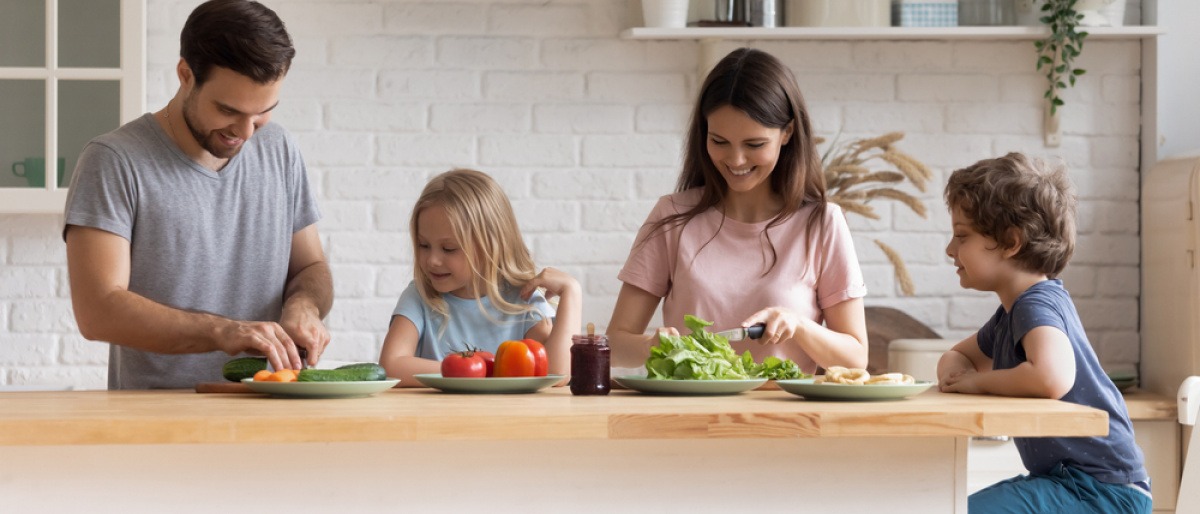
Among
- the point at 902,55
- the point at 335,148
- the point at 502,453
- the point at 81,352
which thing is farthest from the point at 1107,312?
the point at 81,352

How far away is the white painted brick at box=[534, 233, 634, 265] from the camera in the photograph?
3.37 meters

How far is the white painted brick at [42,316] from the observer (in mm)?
3305

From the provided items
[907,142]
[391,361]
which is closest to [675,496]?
[391,361]

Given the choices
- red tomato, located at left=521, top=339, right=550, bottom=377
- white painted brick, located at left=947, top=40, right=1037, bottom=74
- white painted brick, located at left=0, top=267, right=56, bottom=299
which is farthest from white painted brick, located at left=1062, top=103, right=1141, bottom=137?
white painted brick, located at left=0, top=267, right=56, bottom=299

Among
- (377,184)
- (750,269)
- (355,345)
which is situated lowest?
(355,345)

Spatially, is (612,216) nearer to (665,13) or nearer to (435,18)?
(665,13)

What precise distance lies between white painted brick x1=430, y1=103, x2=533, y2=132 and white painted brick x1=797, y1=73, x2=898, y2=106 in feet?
2.51

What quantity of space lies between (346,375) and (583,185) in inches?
65.3

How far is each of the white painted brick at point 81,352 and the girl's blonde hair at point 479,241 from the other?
1.31m

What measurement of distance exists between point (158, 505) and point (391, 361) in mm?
766

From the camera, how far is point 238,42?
82.9 inches

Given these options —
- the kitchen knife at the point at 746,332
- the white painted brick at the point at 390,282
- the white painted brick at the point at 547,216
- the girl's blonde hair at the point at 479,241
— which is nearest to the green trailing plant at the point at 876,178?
the white painted brick at the point at 547,216

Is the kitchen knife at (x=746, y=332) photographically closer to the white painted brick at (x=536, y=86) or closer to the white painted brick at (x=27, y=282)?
the white painted brick at (x=536, y=86)

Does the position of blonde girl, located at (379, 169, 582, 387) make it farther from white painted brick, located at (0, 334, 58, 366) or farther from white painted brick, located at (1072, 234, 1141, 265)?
white painted brick, located at (1072, 234, 1141, 265)
